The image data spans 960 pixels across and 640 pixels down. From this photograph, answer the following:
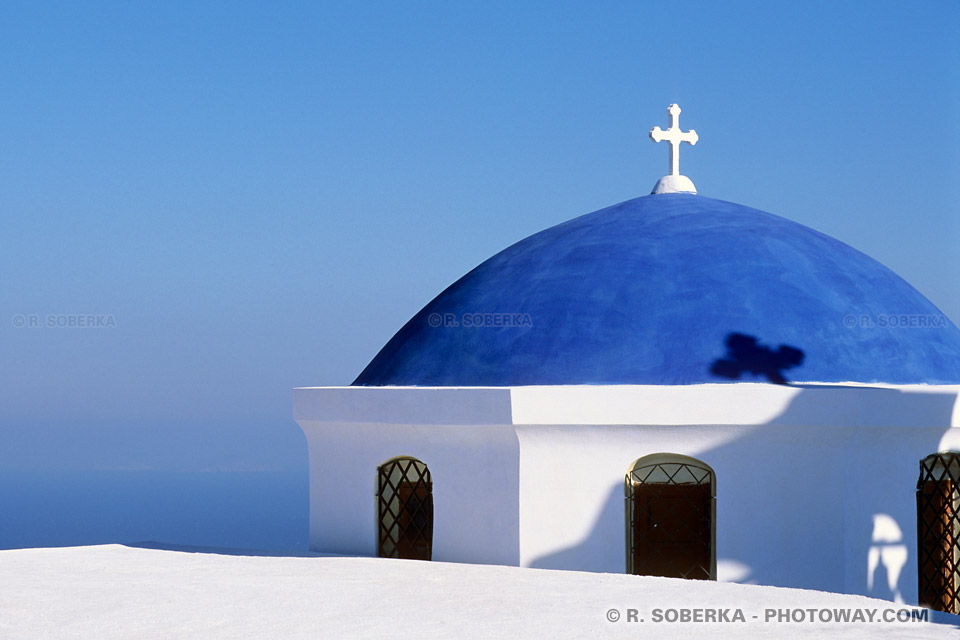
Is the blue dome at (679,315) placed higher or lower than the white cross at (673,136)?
lower

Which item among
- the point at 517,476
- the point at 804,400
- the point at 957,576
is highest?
the point at 804,400

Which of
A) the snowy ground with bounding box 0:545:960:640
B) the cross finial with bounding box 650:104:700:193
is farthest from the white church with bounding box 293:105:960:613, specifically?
the cross finial with bounding box 650:104:700:193

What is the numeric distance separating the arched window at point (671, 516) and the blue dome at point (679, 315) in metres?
0.89

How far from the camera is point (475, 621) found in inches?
320

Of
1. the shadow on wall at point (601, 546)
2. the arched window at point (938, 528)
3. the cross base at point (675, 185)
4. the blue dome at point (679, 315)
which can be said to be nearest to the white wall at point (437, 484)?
the shadow on wall at point (601, 546)

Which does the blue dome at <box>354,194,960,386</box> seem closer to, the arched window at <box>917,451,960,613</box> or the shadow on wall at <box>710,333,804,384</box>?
the shadow on wall at <box>710,333,804,384</box>

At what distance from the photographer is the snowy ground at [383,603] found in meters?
7.79

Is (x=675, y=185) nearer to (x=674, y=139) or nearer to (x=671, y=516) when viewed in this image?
(x=674, y=139)

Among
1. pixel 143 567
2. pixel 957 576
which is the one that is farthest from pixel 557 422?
pixel 957 576

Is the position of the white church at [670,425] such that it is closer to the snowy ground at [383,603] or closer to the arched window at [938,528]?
the arched window at [938,528]

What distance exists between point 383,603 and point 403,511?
418 cm

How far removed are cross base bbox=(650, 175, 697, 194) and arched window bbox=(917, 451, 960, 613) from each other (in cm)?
513

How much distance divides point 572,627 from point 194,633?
8.05 feet

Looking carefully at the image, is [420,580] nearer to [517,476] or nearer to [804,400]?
[517,476]
